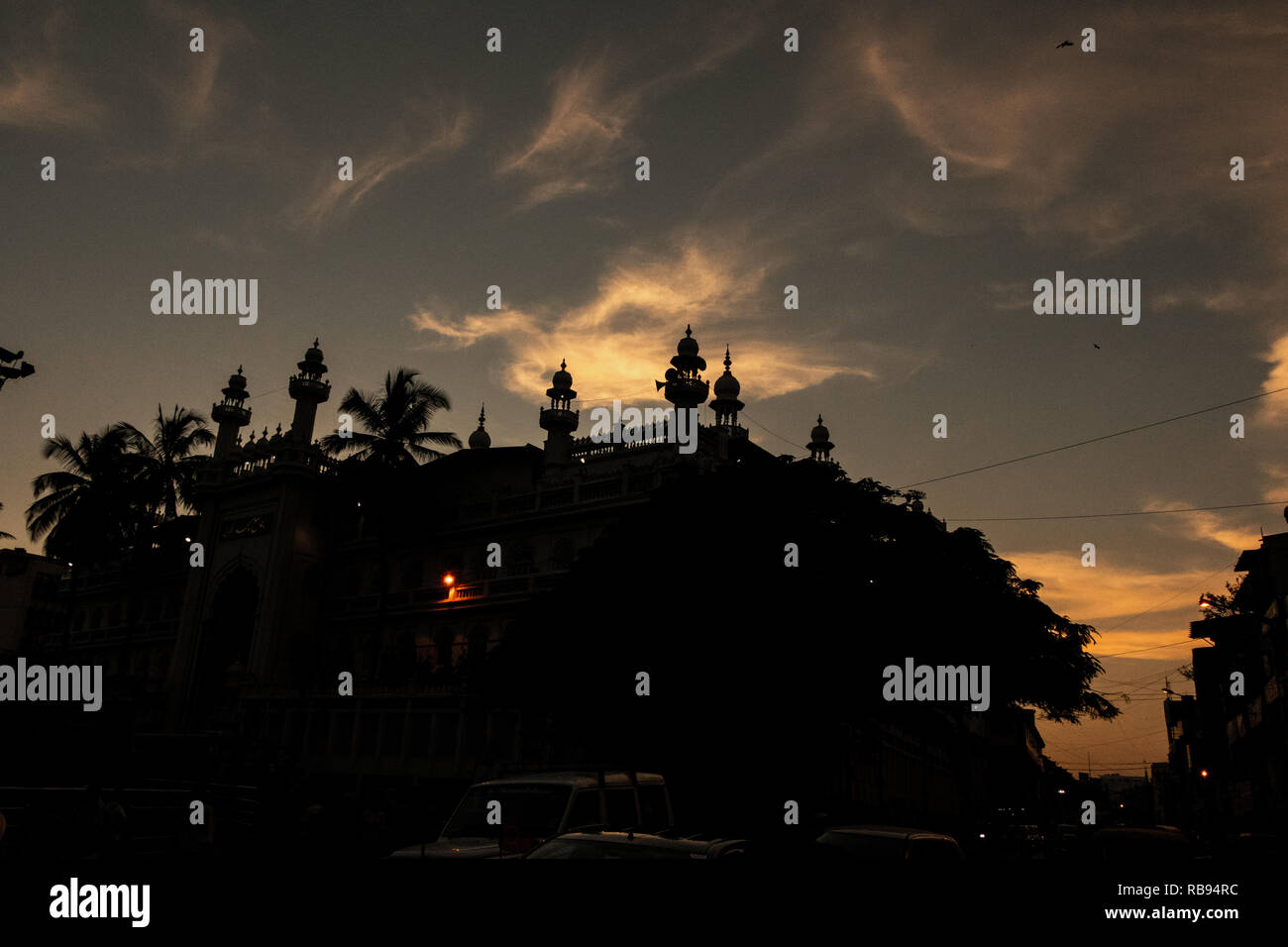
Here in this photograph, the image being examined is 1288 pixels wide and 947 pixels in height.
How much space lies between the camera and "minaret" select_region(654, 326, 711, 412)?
45.8 meters

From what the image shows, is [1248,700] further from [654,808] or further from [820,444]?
[654,808]

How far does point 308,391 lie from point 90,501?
12.6 m

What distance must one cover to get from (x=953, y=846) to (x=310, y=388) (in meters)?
49.2

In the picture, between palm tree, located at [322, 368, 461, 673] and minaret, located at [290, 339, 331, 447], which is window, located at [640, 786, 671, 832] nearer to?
palm tree, located at [322, 368, 461, 673]

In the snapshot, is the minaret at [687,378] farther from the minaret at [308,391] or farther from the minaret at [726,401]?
the minaret at [308,391]

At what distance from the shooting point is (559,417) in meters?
49.4

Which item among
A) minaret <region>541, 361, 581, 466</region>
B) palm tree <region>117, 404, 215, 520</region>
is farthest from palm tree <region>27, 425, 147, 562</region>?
minaret <region>541, 361, 581, 466</region>

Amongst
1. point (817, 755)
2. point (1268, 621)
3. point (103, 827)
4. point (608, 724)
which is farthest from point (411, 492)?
point (1268, 621)

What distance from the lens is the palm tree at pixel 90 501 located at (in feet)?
170

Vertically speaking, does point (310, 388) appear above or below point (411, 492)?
above

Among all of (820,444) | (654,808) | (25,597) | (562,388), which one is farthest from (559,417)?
(25,597)

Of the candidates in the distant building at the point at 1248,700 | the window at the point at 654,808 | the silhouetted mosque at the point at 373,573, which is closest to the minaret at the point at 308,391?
the silhouetted mosque at the point at 373,573
